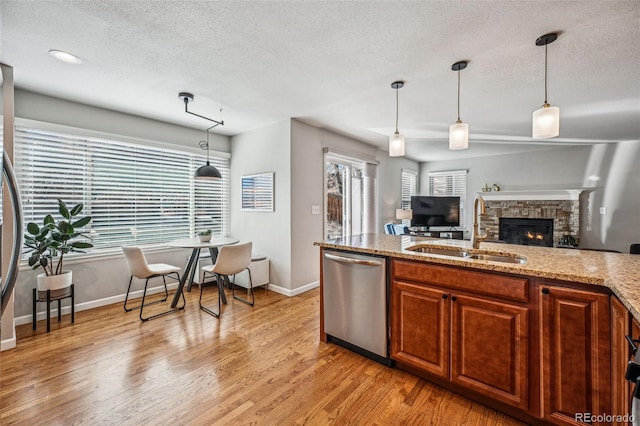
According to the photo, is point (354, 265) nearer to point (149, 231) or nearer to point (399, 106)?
point (399, 106)

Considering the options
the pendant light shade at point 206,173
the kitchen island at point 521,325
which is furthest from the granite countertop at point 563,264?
the pendant light shade at point 206,173

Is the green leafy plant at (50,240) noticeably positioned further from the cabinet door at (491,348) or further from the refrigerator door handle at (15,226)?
the cabinet door at (491,348)

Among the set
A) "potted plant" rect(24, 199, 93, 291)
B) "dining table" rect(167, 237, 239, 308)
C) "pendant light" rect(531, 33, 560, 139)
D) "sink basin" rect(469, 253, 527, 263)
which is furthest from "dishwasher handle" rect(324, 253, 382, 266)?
"potted plant" rect(24, 199, 93, 291)

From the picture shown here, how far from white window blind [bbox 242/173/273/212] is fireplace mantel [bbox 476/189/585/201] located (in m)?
5.07

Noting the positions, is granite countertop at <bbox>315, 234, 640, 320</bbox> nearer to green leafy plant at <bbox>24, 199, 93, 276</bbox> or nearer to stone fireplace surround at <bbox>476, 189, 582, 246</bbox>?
green leafy plant at <bbox>24, 199, 93, 276</bbox>

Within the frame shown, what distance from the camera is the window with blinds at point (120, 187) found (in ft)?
10.0

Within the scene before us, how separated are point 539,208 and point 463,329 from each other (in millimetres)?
5526

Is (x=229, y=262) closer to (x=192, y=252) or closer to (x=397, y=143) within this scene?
(x=192, y=252)

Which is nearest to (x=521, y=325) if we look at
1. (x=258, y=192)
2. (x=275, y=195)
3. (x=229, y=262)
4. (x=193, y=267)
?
(x=229, y=262)

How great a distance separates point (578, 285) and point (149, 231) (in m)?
4.41

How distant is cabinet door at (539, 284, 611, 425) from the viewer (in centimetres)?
141

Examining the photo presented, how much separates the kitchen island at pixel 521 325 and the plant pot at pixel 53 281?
10.3ft

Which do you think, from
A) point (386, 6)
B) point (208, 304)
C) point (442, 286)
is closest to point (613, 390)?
point (442, 286)

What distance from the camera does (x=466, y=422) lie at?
169 cm
